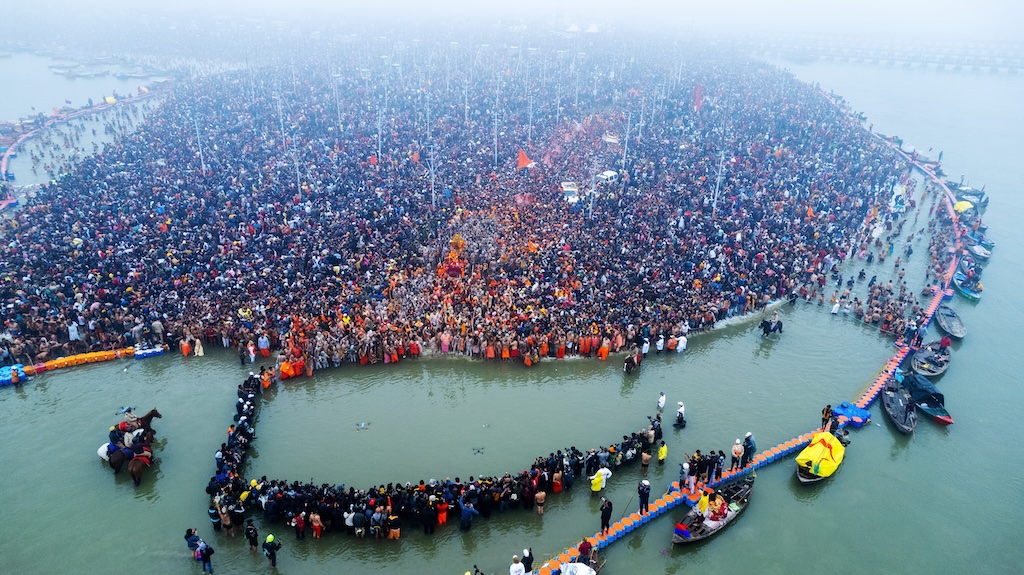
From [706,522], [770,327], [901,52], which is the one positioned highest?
[901,52]

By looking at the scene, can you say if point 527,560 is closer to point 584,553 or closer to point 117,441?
point 584,553

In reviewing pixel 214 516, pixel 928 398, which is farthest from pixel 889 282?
pixel 214 516

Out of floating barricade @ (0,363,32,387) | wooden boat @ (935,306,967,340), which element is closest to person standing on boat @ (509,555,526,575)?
floating barricade @ (0,363,32,387)

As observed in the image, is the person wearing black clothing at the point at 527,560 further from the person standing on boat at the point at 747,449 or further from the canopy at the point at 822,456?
the canopy at the point at 822,456

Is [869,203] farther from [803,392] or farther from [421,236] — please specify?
[421,236]

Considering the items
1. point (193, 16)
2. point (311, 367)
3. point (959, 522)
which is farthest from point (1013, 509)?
point (193, 16)

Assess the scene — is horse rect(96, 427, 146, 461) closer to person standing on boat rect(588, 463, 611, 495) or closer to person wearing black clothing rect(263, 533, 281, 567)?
person wearing black clothing rect(263, 533, 281, 567)
